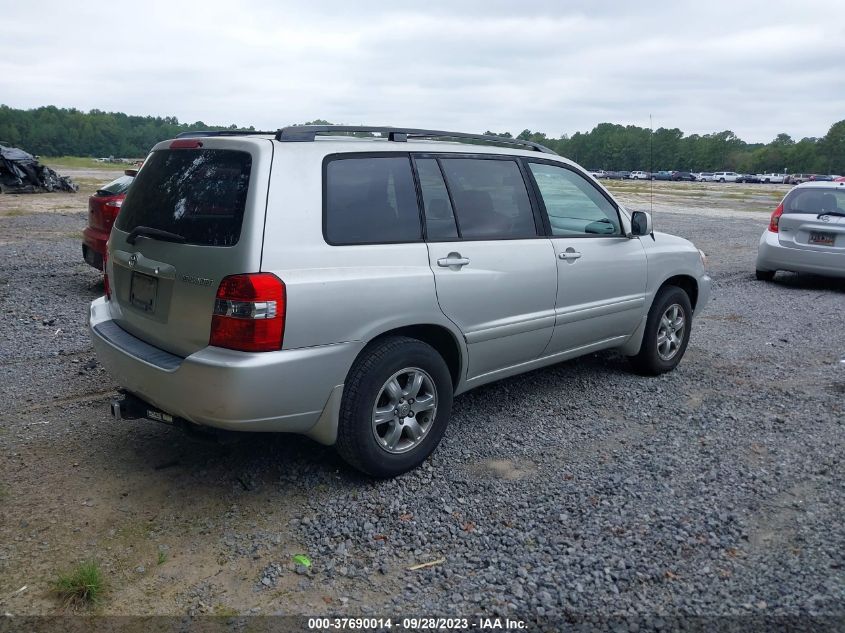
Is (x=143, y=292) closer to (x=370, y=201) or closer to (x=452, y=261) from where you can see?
(x=370, y=201)

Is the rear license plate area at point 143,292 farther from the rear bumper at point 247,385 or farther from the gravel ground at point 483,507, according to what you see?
the gravel ground at point 483,507

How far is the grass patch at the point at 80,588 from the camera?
115 inches

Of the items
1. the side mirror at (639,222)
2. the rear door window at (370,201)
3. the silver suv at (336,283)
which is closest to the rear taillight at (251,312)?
the silver suv at (336,283)

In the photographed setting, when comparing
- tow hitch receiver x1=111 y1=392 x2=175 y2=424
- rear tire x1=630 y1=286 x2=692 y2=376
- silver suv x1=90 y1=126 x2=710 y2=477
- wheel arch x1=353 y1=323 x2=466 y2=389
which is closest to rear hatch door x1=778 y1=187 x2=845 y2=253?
rear tire x1=630 y1=286 x2=692 y2=376

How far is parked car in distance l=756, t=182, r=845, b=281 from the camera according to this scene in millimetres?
10172

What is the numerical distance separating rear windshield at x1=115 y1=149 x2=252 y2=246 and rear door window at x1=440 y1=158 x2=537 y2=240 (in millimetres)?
1351

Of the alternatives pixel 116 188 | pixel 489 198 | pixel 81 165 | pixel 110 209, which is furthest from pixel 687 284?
pixel 81 165

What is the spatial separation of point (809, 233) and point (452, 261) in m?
8.30

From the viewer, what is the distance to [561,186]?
5.19 m

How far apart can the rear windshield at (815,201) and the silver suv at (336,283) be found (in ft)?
23.5

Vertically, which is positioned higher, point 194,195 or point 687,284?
point 194,195

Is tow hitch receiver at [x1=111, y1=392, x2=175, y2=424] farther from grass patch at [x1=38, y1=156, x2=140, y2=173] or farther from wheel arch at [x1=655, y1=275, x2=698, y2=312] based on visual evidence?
grass patch at [x1=38, y1=156, x2=140, y2=173]

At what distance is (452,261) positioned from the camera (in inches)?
164

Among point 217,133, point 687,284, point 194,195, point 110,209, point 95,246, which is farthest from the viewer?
point 95,246
